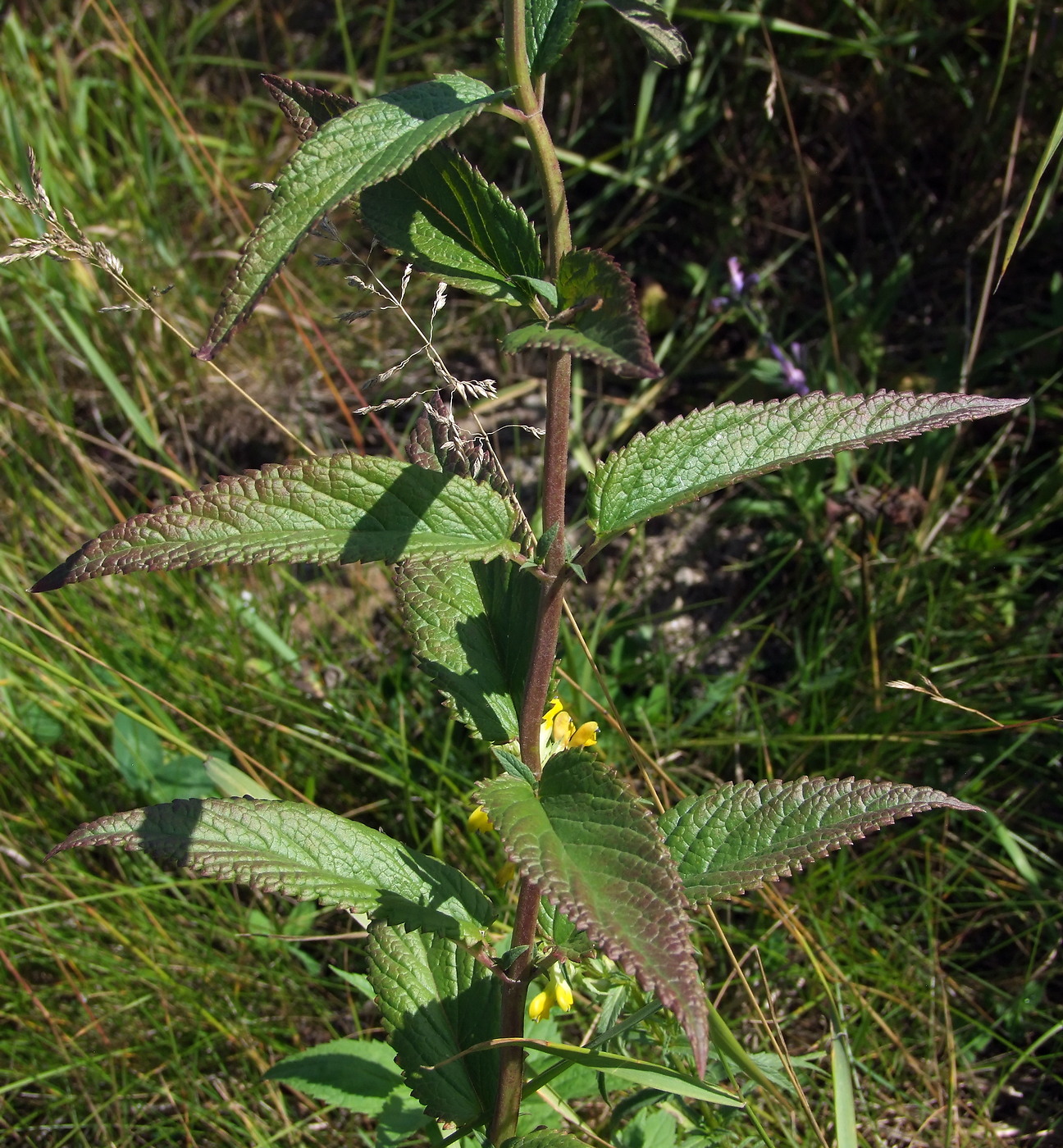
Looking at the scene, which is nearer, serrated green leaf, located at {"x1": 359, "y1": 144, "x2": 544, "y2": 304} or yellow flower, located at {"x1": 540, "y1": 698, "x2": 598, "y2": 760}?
serrated green leaf, located at {"x1": 359, "y1": 144, "x2": 544, "y2": 304}

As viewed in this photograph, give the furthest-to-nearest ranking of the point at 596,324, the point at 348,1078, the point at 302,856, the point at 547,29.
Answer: the point at 348,1078 < the point at 302,856 < the point at 547,29 < the point at 596,324

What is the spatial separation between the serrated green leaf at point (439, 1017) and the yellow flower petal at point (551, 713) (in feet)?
1.06

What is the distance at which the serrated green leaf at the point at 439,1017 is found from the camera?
135 centimetres

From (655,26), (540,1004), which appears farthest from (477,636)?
(655,26)

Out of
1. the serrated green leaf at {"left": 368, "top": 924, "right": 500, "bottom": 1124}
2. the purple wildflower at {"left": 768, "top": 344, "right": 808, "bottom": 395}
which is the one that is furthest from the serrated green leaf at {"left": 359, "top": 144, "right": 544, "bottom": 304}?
the purple wildflower at {"left": 768, "top": 344, "right": 808, "bottom": 395}

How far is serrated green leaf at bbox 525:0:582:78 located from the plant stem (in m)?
0.02

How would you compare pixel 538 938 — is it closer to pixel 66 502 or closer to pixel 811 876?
pixel 811 876

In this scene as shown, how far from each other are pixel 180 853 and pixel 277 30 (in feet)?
10.8

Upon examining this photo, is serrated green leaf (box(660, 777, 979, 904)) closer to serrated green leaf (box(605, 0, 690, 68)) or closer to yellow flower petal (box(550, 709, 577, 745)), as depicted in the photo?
yellow flower petal (box(550, 709, 577, 745))

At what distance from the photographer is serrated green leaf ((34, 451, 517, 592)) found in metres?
1.01

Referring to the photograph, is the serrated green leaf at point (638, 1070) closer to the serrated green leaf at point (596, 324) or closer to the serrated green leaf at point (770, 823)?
the serrated green leaf at point (770, 823)

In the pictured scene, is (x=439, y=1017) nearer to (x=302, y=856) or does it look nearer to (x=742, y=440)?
(x=302, y=856)

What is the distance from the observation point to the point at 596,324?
3.04ft

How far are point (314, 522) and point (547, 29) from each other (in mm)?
546
